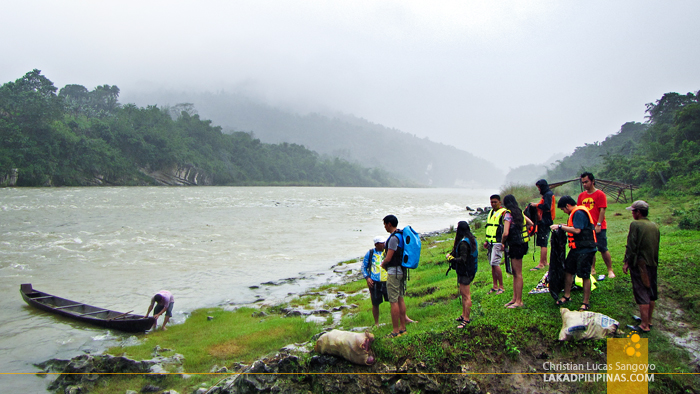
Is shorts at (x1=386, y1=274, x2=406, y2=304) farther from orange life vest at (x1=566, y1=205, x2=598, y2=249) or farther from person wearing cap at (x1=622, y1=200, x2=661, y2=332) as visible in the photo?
person wearing cap at (x1=622, y1=200, x2=661, y2=332)

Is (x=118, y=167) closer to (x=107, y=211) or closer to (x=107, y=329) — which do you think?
(x=107, y=211)

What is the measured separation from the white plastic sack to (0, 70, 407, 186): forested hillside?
6780cm

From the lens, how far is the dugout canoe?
30.3 ft

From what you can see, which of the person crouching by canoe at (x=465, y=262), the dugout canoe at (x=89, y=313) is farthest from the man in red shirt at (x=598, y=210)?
the dugout canoe at (x=89, y=313)

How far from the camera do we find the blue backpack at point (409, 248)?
5902 millimetres

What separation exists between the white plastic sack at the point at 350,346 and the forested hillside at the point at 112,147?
67.8m

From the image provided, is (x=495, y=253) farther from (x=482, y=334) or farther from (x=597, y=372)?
(x=597, y=372)

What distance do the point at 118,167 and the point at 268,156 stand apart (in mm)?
69083

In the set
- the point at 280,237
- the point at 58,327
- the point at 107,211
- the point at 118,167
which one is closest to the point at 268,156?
the point at 118,167

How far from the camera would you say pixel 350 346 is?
5.48 m

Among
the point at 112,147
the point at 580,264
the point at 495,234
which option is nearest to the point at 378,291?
the point at 495,234

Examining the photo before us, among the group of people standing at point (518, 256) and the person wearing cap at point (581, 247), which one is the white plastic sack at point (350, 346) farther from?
the person wearing cap at point (581, 247)

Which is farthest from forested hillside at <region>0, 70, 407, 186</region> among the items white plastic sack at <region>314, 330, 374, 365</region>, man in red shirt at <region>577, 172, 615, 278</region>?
man in red shirt at <region>577, 172, 615, 278</region>

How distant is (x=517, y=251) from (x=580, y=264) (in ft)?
3.19
